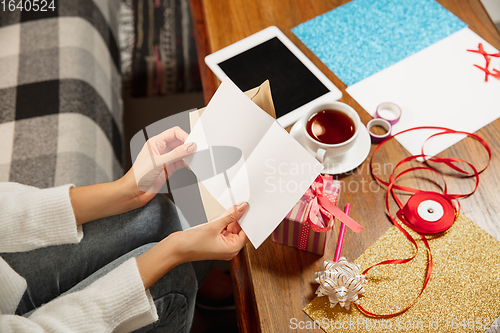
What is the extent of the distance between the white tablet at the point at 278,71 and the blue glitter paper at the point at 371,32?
58mm

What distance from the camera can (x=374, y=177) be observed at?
2.63 ft

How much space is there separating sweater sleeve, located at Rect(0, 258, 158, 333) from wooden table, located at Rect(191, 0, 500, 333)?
0.73ft

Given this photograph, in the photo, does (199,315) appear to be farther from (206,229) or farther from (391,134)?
(391,134)

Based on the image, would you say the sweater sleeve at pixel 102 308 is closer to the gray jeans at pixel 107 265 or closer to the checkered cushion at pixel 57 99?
the gray jeans at pixel 107 265

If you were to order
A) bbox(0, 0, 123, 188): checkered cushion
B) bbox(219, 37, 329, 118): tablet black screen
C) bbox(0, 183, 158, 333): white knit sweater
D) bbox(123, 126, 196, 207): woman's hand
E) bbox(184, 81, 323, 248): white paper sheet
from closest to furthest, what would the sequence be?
bbox(184, 81, 323, 248): white paper sheet → bbox(0, 183, 158, 333): white knit sweater → bbox(123, 126, 196, 207): woman's hand → bbox(219, 37, 329, 118): tablet black screen → bbox(0, 0, 123, 188): checkered cushion

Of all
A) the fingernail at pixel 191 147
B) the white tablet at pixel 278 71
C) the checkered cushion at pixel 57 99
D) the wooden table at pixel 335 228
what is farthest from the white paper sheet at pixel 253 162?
the checkered cushion at pixel 57 99

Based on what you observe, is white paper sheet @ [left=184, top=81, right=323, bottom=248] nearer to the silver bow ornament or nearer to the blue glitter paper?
the silver bow ornament

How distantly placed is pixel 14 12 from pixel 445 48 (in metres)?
1.47

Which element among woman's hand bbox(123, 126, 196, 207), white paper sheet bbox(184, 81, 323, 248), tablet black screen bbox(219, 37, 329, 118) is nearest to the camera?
white paper sheet bbox(184, 81, 323, 248)

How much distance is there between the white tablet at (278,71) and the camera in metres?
0.92

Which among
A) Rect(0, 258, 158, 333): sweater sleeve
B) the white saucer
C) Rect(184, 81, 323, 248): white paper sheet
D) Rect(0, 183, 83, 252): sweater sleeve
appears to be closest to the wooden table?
the white saucer

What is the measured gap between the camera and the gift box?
0.66m

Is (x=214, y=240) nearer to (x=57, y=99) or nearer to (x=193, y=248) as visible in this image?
(x=193, y=248)

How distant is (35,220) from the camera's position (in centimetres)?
84
